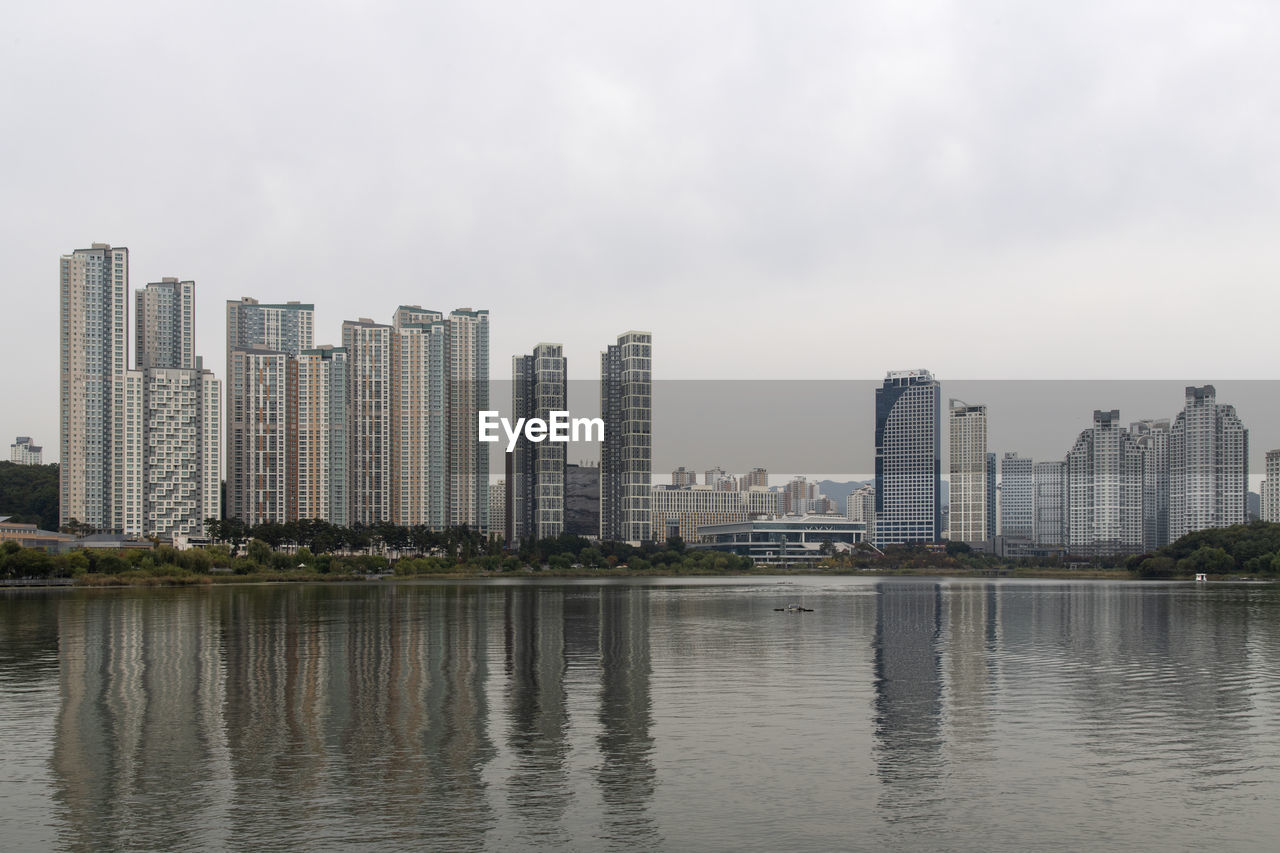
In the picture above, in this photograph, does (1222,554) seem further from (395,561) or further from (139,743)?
(139,743)

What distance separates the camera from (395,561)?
536 feet

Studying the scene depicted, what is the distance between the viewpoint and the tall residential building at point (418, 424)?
7500 inches

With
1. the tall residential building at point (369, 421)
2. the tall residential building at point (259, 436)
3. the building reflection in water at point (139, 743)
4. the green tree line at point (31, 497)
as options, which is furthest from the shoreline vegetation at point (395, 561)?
the building reflection in water at point (139, 743)

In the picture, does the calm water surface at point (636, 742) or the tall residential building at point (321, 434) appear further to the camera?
the tall residential building at point (321, 434)

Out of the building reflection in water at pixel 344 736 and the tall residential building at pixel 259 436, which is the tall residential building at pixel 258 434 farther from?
the building reflection in water at pixel 344 736

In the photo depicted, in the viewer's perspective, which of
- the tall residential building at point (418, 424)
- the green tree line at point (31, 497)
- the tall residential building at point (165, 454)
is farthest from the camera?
the tall residential building at point (418, 424)

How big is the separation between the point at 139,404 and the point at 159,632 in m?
122

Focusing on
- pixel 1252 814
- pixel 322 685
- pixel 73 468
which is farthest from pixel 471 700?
pixel 73 468

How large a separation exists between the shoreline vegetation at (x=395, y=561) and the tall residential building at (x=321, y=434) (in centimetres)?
1010

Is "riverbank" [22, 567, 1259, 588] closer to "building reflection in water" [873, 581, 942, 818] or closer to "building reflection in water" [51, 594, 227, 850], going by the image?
"building reflection in water" [51, 594, 227, 850]

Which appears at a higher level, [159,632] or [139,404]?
[139,404]

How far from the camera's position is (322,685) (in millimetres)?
35938

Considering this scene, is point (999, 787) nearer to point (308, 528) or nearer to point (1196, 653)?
point (1196, 653)

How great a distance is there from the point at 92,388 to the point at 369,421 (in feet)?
136
